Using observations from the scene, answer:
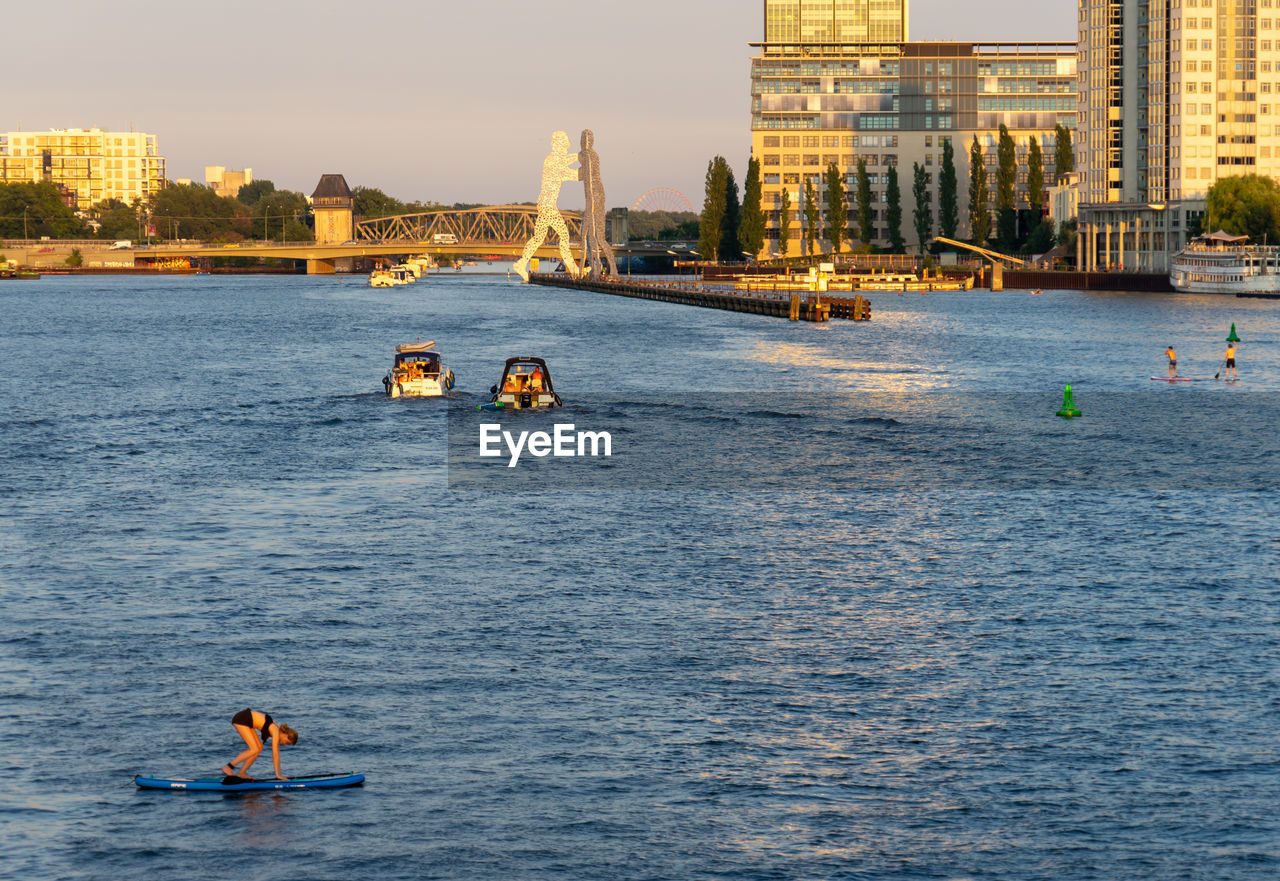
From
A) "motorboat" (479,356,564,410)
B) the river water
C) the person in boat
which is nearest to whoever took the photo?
the river water

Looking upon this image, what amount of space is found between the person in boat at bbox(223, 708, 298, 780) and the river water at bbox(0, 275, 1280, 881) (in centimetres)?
62

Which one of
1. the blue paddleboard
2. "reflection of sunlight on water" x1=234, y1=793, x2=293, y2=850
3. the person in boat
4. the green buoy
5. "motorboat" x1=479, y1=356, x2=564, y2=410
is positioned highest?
"motorboat" x1=479, y1=356, x2=564, y2=410

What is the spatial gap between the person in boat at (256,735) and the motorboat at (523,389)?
56.1 meters

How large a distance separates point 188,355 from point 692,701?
11207 centimetres

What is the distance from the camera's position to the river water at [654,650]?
24.5 m

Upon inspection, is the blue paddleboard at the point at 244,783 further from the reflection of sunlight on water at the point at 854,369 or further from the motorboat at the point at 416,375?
the reflection of sunlight on water at the point at 854,369

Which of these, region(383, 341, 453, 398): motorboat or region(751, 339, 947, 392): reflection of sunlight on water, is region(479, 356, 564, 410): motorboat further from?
region(751, 339, 947, 392): reflection of sunlight on water

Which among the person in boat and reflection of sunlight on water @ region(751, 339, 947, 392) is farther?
reflection of sunlight on water @ region(751, 339, 947, 392)

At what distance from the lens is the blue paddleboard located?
1014 inches

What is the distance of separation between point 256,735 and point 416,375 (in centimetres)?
6525

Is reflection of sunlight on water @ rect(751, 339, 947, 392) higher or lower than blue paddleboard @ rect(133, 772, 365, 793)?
higher

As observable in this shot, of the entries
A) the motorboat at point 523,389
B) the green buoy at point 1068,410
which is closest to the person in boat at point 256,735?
the motorboat at point 523,389

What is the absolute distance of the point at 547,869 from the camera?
910 inches

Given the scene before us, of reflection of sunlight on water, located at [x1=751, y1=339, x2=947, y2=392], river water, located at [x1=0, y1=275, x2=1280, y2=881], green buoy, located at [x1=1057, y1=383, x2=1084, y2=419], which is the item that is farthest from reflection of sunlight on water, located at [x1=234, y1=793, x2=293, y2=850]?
reflection of sunlight on water, located at [x1=751, y1=339, x2=947, y2=392]
